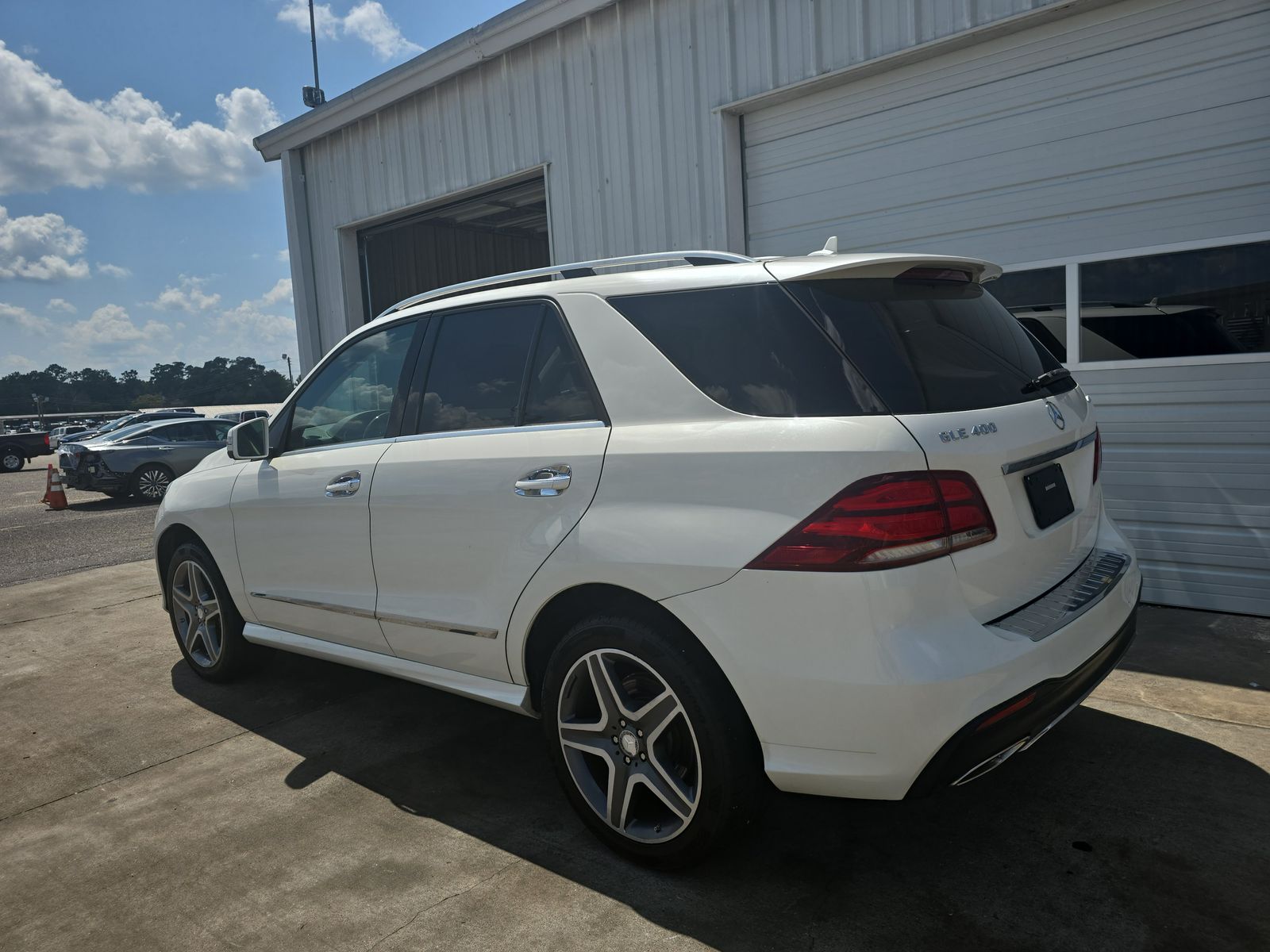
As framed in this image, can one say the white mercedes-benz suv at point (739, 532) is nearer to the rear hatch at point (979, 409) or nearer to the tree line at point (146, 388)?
the rear hatch at point (979, 409)

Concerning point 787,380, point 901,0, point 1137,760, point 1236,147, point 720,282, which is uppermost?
point 901,0

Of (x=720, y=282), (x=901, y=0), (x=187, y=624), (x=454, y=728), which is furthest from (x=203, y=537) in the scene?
(x=901, y=0)

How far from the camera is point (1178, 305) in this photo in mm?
4957

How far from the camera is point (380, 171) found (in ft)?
31.8

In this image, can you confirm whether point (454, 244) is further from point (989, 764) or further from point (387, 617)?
point (989, 764)

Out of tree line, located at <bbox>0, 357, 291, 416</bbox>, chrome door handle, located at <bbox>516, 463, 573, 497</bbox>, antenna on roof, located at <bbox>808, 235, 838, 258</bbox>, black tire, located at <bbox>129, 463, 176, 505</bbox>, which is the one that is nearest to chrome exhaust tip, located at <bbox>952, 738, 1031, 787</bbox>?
chrome door handle, located at <bbox>516, 463, 573, 497</bbox>

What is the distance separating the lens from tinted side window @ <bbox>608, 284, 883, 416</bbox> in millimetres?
2273

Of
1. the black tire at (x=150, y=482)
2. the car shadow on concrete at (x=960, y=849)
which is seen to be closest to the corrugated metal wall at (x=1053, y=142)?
the car shadow on concrete at (x=960, y=849)

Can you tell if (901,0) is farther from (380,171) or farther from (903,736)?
(380,171)

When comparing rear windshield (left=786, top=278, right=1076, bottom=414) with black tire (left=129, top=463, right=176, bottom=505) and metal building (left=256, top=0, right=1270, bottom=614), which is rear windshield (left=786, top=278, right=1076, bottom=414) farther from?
black tire (left=129, top=463, right=176, bottom=505)

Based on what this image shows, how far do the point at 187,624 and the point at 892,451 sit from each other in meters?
3.95

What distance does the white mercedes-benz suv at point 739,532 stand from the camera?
6.98 feet

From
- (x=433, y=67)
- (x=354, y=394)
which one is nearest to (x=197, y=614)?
(x=354, y=394)

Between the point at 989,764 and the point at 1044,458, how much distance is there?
852mm
